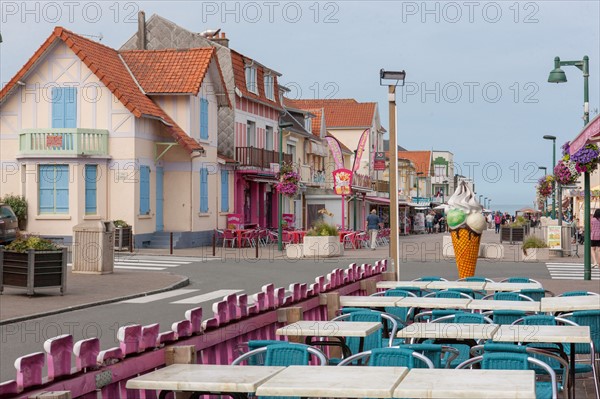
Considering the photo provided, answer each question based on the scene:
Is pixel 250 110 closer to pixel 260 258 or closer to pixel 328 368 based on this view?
pixel 260 258

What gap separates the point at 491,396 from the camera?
5344mm

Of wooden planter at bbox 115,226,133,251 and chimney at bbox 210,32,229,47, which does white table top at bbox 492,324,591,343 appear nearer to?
wooden planter at bbox 115,226,133,251

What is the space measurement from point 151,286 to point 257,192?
97.4 feet

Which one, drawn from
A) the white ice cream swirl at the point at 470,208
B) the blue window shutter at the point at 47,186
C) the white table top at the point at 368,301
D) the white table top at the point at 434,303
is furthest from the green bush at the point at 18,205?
the white table top at the point at 434,303

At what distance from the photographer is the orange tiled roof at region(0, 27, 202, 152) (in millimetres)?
38250

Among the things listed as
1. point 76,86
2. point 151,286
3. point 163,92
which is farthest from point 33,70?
point 151,286

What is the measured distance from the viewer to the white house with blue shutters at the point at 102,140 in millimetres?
37875

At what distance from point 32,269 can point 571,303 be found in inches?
471

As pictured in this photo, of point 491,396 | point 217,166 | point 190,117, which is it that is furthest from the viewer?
point 217,166

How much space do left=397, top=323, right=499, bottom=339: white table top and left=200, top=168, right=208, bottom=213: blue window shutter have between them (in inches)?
1366

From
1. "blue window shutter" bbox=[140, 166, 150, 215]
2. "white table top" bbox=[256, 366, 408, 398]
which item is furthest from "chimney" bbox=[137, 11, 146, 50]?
"white table top" bbox=[256, 366, 408, 398]

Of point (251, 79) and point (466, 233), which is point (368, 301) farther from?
point (251, 79)

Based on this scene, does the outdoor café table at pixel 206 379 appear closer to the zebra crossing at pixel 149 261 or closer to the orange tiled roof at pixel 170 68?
the zebra crossing at pixel 149 261

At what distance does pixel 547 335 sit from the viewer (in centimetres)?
814
